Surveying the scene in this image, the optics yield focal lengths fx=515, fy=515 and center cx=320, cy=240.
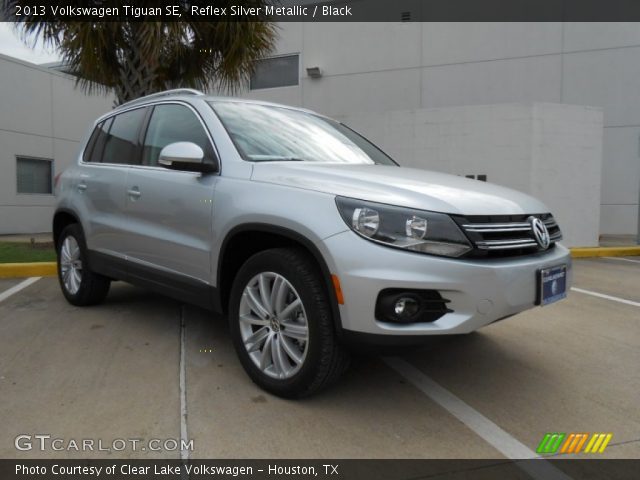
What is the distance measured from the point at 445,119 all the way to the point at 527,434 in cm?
777

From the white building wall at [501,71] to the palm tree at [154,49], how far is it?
3.94 m

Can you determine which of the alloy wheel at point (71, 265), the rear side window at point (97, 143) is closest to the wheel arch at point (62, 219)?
the alloy wheel at point (71, 265)

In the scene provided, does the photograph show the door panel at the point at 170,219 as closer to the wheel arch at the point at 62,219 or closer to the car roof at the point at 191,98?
the car roof at the point at 191,98

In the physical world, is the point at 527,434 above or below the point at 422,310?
below

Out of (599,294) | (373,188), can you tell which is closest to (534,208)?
(373,188)

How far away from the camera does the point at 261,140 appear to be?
11.0 ft

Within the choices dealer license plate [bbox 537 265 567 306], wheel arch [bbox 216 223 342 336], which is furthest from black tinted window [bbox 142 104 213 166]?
dealer license plate [bbox 537 265 567 306]

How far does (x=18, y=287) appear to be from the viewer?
584 centimetres

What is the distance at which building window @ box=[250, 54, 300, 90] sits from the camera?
13.8 m

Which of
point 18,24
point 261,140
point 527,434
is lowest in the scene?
point 527,434

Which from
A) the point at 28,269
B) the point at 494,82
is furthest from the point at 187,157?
the point at 494,82

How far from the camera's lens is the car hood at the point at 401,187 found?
250 centimetres

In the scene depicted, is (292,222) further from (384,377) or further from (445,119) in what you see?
(445,119)

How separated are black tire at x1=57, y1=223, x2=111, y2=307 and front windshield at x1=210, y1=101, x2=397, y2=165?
6.35 ft
